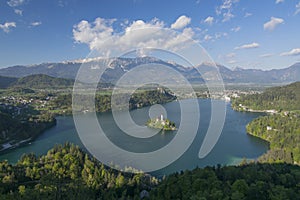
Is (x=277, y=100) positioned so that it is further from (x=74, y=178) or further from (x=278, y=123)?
(x=74, y=178)

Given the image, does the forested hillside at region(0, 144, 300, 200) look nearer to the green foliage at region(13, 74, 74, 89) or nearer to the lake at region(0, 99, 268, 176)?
the lake at region(0, 99, 268, 176)

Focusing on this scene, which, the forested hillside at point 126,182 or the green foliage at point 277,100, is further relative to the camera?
the green foliage at point 277,100

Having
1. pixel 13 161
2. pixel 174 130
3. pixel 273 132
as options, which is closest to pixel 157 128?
pixel 174 130

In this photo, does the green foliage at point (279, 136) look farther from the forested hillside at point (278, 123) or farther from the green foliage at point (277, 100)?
the green foliage at point (277, 100)

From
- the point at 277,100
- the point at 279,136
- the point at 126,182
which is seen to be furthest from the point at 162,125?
the point at 277,100

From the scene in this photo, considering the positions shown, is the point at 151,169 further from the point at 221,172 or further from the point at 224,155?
the point at 224,155

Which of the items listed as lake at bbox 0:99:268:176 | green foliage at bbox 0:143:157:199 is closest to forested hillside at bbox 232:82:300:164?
lake at bbox 0:99:268:176

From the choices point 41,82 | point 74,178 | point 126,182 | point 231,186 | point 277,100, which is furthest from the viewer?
point 41,82

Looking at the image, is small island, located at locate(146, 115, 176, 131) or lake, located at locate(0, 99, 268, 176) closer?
lake, located at locate(0, 99, 268, 176)

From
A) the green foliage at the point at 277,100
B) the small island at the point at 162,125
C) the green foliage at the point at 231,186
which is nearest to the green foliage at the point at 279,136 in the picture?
the green foliage at the point at 231,186

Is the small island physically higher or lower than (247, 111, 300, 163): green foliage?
higher

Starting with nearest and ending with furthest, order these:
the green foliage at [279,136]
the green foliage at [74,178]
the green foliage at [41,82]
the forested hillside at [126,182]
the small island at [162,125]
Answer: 1. the forested hillside at [126,182]
2. the green foliage at [74,178]
3. the green foliage at [279,136]
4. the small island at [162,125]
5. the green foliage at [41,82]

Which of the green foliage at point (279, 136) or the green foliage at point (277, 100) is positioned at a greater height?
the green foliage at point (277, 100)
